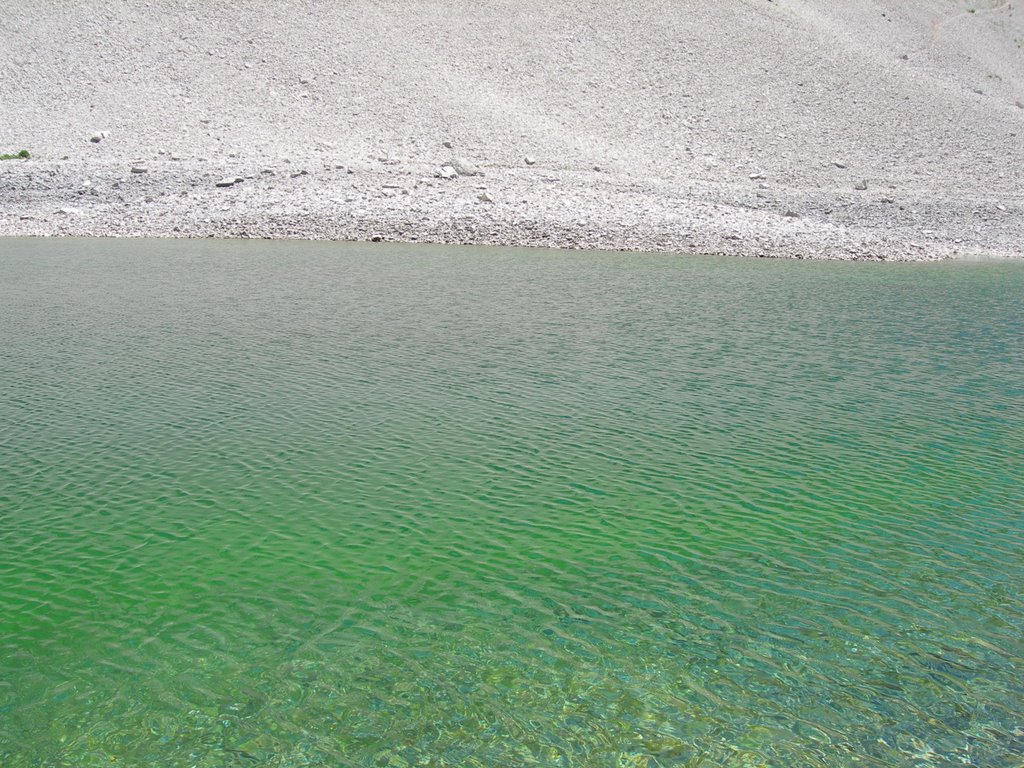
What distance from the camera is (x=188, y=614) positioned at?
804cm

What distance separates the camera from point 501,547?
9.54m

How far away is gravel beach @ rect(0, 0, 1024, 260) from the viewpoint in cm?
3559

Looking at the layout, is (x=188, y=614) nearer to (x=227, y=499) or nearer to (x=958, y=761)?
(x=227, y=499)

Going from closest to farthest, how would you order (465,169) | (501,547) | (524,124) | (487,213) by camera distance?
(501,547)
(487,213)
(465,169)
(524,124)

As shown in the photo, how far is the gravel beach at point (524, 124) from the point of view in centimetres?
3559

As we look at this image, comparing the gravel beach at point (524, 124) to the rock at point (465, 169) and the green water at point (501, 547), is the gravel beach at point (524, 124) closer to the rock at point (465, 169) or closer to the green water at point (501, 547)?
the rock at point (465, 169)

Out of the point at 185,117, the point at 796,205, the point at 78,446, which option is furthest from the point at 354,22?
the point at 78,446

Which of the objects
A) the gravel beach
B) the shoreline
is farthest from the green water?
the gravel beach

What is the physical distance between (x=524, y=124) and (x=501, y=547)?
43168 mm

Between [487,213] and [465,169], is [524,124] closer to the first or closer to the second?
[465,169]

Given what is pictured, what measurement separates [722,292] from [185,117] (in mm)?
33647

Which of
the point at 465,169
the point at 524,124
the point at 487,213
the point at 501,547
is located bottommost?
the point at 487,213

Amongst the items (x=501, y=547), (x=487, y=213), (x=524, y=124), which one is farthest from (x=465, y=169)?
(x=501, y=547)

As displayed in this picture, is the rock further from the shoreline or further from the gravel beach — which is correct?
the shoreline
